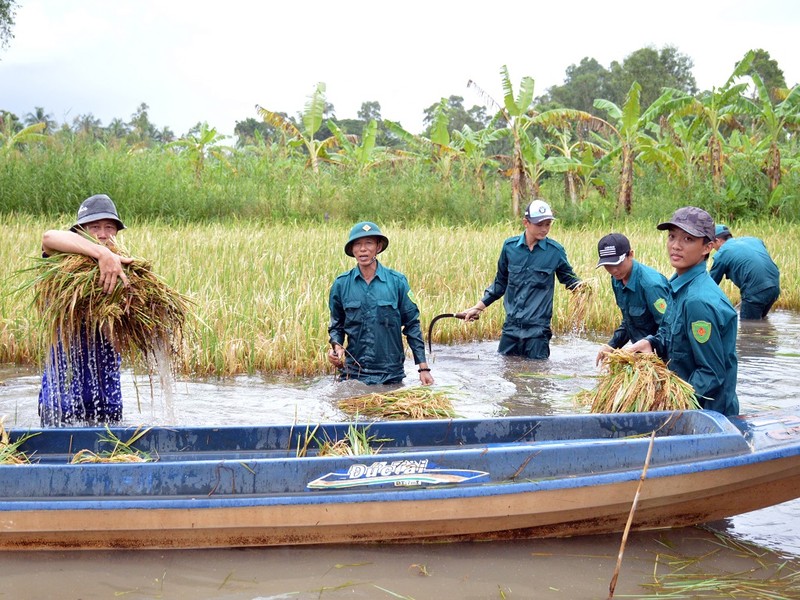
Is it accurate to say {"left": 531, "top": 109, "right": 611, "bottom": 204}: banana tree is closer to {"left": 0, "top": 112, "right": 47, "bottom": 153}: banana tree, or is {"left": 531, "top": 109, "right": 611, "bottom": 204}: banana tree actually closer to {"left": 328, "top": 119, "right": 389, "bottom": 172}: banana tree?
{"left": 328, "top": 119, "right": 389, "bottom": 172}: banana tree

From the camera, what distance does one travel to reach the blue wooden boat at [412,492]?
163 inches

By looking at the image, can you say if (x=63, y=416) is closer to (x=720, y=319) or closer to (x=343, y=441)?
(x=343, y=441)

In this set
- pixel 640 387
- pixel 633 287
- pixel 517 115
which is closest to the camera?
pixel 640 387

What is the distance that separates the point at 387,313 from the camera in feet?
20.8

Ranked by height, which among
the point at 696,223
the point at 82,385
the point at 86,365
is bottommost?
the point at 82,385

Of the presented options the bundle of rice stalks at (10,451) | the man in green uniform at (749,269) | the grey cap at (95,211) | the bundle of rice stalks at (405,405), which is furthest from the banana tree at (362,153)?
the bundle of rice stalks at (10,451)

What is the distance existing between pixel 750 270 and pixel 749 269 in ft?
0.07

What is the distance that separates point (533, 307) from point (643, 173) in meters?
17.1

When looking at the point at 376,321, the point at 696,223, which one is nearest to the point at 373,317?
the point at 376,321

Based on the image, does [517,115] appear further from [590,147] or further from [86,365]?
[86,365]

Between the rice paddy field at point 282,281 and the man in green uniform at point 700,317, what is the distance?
116 inches

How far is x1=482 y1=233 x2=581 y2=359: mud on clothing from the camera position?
296 inches

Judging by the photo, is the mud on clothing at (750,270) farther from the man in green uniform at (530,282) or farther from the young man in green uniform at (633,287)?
the young man in green uniform at (633,287)

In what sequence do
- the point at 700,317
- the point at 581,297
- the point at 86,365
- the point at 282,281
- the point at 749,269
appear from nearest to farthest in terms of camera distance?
the point at 700,317
the point at 86,365
the point at 581,297
the point at 282,281
the point at 749,269
